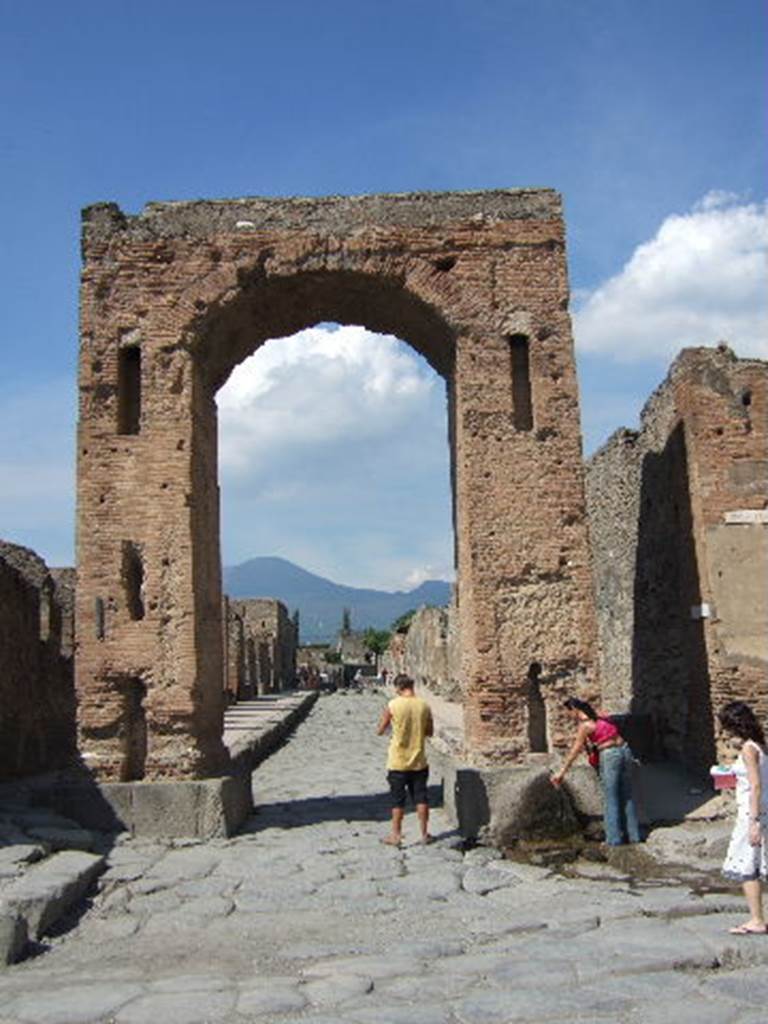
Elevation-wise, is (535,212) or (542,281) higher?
(535,212)

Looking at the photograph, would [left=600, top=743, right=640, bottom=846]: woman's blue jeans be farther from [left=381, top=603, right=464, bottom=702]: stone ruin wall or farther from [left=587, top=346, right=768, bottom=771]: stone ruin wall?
[left=381, top=603, right=464, bottom=702]: stone ruin wall

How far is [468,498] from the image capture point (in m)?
9.51

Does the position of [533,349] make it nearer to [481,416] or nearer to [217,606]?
[481,416]

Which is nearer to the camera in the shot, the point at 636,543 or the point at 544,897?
the point at 544,897

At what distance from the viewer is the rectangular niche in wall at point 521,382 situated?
988 centimetres

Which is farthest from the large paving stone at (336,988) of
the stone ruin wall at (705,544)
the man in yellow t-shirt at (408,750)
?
the stone ruin wall at (705,544)

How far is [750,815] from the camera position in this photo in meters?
5.47

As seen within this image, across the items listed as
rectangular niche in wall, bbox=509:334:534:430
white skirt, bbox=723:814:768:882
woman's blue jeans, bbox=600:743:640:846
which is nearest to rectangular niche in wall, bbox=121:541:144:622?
rectangular niche in wall, bbox=509:334:534:430

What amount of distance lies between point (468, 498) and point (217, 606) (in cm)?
280

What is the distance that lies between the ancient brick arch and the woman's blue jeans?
982 millimetres

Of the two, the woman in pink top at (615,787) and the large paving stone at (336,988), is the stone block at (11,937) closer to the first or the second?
the large paving stone at (336,988)

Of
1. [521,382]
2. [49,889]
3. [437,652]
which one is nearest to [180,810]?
[49,889]

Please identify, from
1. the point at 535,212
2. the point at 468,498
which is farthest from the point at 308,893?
the point at 535,212

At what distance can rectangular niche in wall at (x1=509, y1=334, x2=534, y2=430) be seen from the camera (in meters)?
9.88
